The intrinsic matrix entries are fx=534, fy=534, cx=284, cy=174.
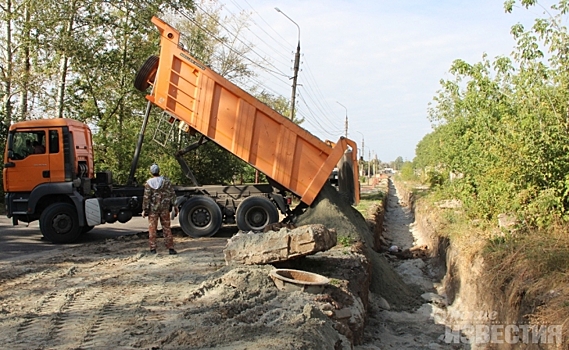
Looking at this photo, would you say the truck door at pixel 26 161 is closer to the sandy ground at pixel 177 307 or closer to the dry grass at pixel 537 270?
the sandy ground at pixel 177 307

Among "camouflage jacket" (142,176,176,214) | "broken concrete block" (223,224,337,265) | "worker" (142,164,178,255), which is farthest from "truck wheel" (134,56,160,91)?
"broken concrete block" (223,224,337,265)

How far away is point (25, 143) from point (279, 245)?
6.80 metres

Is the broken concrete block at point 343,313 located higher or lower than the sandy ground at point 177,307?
lower

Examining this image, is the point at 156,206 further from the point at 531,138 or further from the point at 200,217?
the point at 531,138

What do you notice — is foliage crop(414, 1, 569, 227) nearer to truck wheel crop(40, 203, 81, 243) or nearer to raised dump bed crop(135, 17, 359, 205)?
raised dump bed crop(135, 17, 359, 205)

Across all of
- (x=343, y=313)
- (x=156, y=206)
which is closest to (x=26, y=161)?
(x=156, y=206)

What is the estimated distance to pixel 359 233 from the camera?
1089 centimetres

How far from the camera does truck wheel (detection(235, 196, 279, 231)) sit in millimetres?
11602

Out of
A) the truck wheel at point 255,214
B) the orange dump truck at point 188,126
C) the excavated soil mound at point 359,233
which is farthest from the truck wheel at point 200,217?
the excavated soil mound at point 359,233

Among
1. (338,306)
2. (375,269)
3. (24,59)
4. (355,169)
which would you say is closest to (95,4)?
(24,59)

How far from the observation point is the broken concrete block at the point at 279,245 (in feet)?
23.0

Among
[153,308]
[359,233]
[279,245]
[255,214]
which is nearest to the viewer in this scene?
[153,308]

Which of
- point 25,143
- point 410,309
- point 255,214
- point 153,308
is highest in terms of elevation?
point 25,143

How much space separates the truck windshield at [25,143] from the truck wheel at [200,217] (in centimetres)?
321
